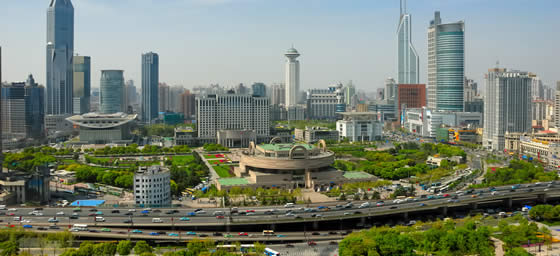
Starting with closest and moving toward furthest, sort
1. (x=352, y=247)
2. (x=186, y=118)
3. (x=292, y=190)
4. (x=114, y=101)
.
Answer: (x=352, y=247)
(x=292, y=190)
(x=114, y=101)
(x=186, y=118)

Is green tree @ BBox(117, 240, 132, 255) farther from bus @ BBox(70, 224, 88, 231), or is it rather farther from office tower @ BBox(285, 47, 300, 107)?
office tower @ BBox(285, 47, 300, 107)

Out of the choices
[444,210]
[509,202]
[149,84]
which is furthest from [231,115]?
[149,84]

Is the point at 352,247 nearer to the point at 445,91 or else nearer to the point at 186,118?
the point at 445,91

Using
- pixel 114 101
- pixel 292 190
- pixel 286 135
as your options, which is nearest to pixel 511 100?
pixel 286 135

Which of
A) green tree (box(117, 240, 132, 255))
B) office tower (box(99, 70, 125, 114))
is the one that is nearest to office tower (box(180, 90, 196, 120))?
office tower (box(99, 70, 125, 114))

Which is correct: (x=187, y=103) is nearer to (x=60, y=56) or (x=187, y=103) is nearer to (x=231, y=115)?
(x=60, y=56)
